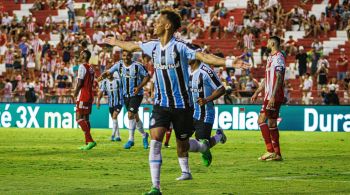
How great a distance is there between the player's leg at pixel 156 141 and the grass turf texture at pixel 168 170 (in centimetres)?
60

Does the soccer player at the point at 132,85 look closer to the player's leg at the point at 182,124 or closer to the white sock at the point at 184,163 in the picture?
the white sock at the point at 184,163

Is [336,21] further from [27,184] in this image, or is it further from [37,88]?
[27,184]

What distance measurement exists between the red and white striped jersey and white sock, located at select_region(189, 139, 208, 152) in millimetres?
5003

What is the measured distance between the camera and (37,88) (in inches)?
1737

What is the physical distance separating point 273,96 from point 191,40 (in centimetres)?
2716

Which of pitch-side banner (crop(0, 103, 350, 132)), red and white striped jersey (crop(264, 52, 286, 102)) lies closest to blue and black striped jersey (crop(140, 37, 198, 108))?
red and white striped jersey (crop(264, 52, 286, 102))

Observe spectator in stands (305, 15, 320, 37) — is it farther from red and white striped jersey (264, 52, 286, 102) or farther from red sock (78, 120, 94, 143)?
red and white striped jersey (264, 52, 286, 102)

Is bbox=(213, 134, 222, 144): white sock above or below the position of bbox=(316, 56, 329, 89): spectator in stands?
below

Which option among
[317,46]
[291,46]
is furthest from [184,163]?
[291,46]

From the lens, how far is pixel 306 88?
40250 millimetres

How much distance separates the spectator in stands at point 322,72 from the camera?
40.2 metres

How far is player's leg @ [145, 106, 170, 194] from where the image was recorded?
12.7 metres

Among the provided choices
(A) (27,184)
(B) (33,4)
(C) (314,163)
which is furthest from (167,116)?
(B) (33,4)

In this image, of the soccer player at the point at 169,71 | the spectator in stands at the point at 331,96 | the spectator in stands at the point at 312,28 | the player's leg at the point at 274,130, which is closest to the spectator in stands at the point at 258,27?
the spectator in stands at the point at 312,28
